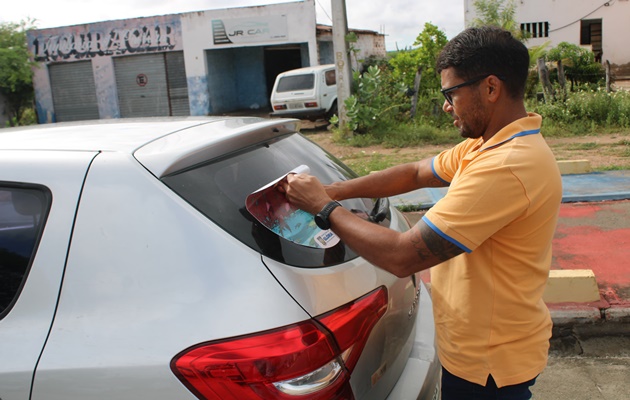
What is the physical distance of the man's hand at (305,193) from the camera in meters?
1.82

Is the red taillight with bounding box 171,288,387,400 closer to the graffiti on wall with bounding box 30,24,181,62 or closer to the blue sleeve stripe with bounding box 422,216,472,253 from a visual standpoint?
the blue sleeve stripe with bounding box 422,216,472,253

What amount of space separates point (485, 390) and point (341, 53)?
12447 mm

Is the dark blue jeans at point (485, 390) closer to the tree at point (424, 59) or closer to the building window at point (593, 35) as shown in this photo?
the tree at point (424, 59)

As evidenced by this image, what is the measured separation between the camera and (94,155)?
1714 mm

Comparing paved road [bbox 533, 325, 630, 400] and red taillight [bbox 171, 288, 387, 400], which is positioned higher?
red taillight [bbox 171, 288, 387, 400]

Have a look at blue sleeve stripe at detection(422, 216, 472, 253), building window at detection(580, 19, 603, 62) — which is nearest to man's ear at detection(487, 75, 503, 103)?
blue sleeve stripe at detection(422, 216, 472, 253)

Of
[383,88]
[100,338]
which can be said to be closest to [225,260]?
[100,338]

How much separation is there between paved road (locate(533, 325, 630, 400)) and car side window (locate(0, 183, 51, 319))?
2.79m

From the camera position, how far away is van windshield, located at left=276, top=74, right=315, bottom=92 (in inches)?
Answer: 666

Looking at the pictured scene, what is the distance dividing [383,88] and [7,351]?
13.4 metres

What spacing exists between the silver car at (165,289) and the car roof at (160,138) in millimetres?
11

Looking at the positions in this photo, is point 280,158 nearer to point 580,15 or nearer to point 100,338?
point 100,338

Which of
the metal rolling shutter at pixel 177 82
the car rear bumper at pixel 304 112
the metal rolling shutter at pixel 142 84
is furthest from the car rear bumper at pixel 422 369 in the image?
the metal rolling shutter at pixel 142 84

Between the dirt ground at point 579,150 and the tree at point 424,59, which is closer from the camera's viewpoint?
the dirt ground at point 579,150
